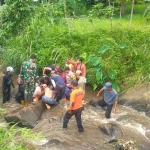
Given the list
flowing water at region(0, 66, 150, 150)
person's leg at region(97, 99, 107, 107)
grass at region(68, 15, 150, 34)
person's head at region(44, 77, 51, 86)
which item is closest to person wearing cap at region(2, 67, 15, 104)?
person's head at region(44, 77, 51, 86)

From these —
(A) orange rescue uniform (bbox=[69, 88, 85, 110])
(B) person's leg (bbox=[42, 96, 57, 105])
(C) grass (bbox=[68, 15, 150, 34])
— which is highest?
(C) grass (bbox=[68, 15, 150, 34])

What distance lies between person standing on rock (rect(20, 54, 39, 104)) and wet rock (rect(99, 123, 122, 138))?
2.65m

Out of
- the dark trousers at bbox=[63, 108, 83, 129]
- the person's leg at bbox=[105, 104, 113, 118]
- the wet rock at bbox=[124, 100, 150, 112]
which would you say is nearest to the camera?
the dark trousers at bbox=[63, 108, 83, 129]

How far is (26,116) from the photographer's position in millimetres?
8953

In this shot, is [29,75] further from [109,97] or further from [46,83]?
[109,97]

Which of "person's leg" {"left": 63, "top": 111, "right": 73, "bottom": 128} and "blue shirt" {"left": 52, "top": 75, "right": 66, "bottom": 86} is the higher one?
"blue shirt" {"left": 52, "top": 75, "right": 66, "bottom": 86}

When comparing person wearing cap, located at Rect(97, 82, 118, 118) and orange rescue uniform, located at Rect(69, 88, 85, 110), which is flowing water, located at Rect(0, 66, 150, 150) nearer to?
person wearing cap, located at Rect(97, 82, 118, 118)

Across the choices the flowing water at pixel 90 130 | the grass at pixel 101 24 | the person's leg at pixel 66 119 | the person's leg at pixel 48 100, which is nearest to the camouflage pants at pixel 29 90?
the person's leg at pixel 48 100

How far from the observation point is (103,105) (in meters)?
9.89

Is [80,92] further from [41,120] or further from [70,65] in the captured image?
[70,65]

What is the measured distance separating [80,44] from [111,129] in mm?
5240

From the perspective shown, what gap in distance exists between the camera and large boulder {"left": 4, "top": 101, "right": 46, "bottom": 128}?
347 inches

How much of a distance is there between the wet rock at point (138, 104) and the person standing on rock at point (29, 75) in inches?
118

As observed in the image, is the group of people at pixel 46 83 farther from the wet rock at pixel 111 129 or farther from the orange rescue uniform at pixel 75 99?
the orange rescue uniform at pixel 75 99
